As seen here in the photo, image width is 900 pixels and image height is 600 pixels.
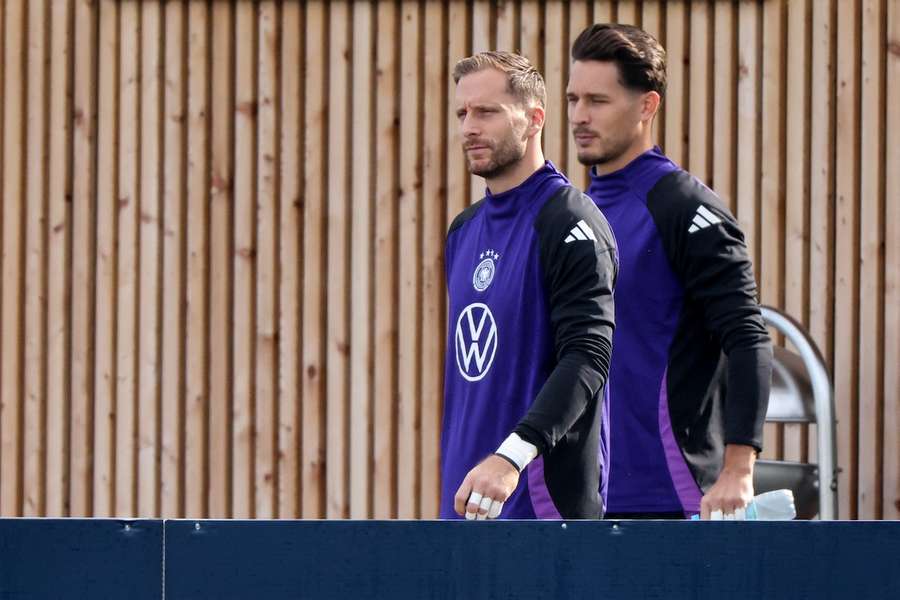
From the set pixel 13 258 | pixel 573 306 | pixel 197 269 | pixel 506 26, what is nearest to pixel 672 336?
pixel 573 306

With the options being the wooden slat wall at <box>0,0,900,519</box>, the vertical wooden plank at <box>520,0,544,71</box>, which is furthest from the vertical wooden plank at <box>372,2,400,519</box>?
the vertical wooden plank at <box>520,0,544,71</box>

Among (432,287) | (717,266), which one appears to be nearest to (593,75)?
(717,266)

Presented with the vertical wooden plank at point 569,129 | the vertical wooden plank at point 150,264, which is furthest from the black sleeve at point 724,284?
the vertical wooden plank at point 150,264

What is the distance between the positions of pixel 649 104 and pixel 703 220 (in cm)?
29

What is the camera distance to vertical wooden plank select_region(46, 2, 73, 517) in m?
5.84

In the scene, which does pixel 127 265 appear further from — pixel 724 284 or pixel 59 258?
pixel 724 284

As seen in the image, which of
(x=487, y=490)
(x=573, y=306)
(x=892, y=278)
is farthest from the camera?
(x=892, y=278)

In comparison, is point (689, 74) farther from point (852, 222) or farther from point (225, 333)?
point (225, 333)

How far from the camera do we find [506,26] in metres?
5.82

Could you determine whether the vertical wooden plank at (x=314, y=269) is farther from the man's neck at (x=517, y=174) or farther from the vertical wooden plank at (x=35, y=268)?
the man's neck at (x=517, y=174)

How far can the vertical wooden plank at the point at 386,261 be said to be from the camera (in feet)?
18.9

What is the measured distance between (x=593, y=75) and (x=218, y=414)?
325cm

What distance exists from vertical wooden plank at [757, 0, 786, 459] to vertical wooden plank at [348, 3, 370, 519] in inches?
50.8

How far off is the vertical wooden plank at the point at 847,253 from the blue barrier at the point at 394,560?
3.74m
